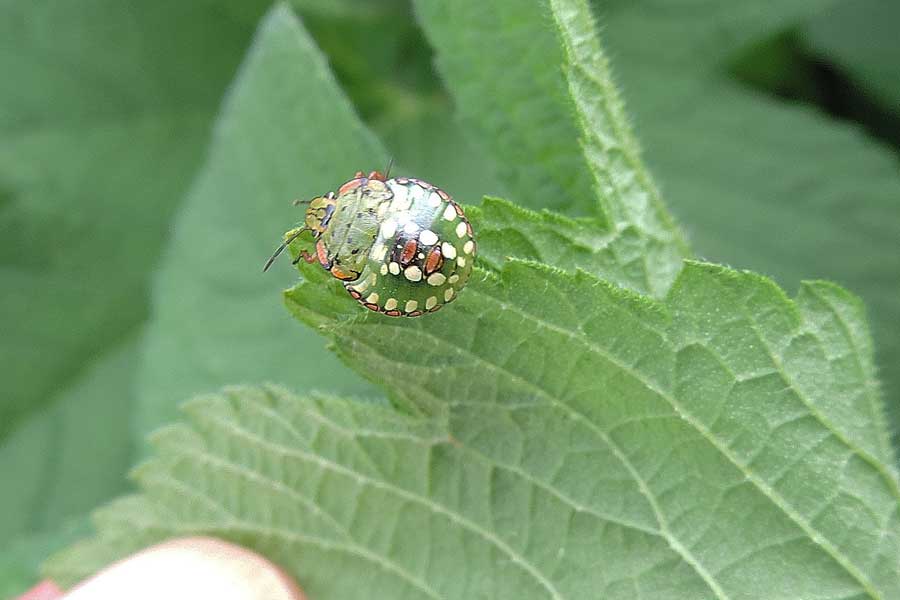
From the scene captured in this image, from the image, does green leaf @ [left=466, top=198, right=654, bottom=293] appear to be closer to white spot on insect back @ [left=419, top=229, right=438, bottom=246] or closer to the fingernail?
white spot on insect back @ [left=419, top=229, right=438, bottom=246]

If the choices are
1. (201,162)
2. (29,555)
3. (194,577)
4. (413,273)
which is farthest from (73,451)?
(413,273)

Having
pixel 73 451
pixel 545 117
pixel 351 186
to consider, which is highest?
pixel 545 117

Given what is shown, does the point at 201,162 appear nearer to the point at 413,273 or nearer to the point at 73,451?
the point at 73,451

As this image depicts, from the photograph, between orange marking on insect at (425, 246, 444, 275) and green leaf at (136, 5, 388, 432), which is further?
green leaf at (136, 5, 388, 432)

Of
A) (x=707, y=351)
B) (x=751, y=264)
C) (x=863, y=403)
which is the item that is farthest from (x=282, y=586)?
(x=751, y=264)

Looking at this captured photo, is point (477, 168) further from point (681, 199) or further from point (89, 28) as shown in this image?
point (89, 28)

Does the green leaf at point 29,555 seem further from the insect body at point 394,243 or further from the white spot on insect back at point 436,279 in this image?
the white spot on insect back at point 436,279

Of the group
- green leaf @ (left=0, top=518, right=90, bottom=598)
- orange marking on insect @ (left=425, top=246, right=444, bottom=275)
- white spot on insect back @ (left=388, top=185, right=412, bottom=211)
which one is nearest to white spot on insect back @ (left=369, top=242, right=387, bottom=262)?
white spot on insect back @ (left=388, top=185, right=412, bottom=211)

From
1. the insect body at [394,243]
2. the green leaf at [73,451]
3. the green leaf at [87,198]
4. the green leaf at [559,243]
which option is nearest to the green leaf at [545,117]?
the green leaf at [559,243]
